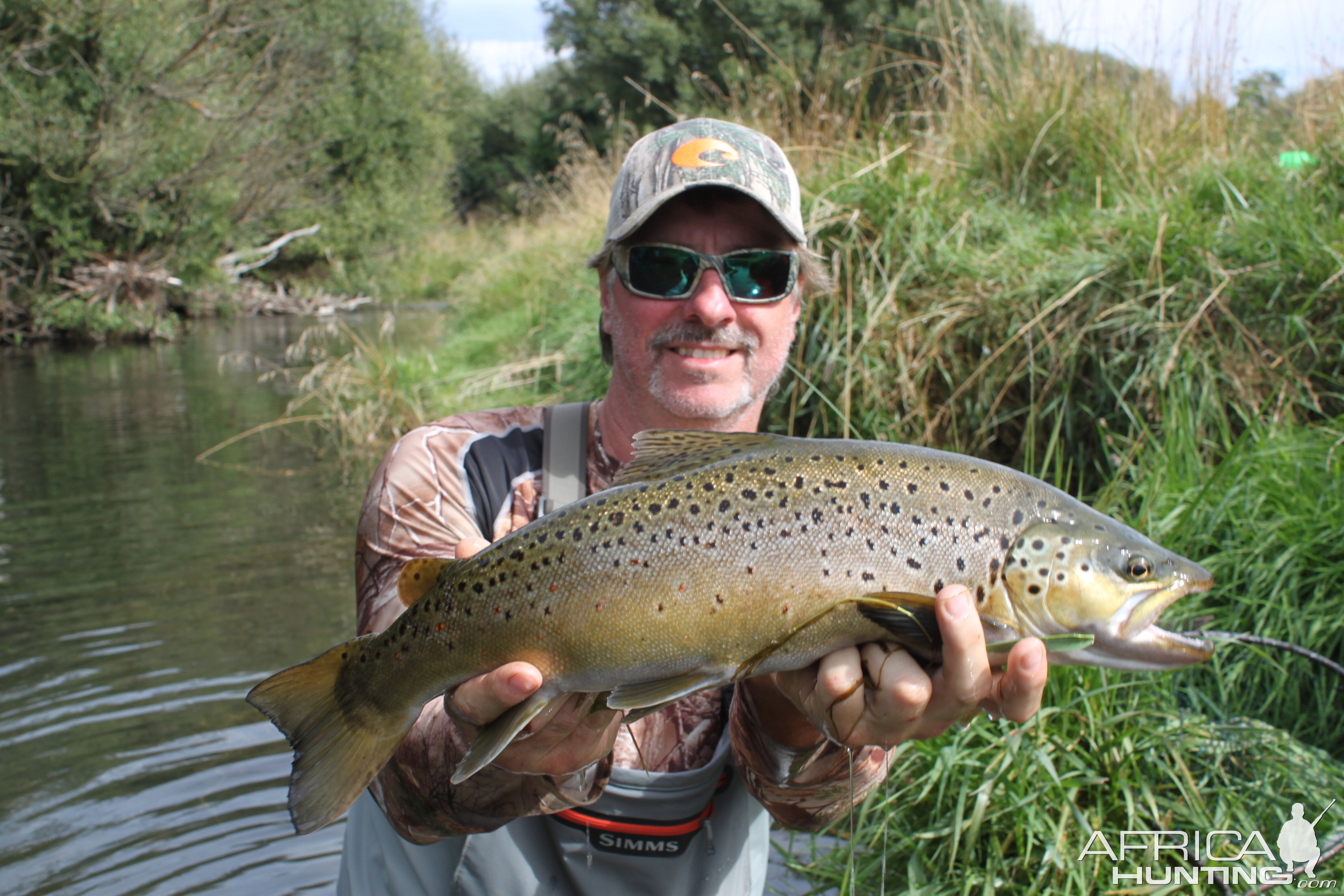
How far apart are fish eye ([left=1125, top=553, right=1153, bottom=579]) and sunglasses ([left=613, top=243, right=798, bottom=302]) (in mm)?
1272

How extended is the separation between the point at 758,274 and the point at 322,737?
169cm

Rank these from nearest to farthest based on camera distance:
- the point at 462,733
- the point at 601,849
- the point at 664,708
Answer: the point at 462,733
the point at 601,849
the point at 664,708

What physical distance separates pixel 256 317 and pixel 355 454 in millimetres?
21353

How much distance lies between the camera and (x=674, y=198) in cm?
285

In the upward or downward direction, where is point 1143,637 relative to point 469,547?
downward

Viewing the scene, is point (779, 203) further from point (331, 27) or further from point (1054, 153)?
point (331, 27)

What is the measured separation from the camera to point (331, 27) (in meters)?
30.3

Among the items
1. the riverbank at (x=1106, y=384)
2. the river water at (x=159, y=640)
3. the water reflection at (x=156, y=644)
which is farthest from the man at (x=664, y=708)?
the water reflection at (x=156, y=644)

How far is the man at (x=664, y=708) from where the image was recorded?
80.3 inches

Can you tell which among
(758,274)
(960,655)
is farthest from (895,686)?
(758,274)

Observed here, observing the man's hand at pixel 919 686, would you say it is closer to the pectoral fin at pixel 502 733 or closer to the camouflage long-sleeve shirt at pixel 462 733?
the camouflage long-sleeve shirt at pixel 462 733

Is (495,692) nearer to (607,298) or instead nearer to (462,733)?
(462,733)

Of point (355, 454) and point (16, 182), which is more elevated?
point (16, 182)

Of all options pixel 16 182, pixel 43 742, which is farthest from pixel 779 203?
pixel 16 182
